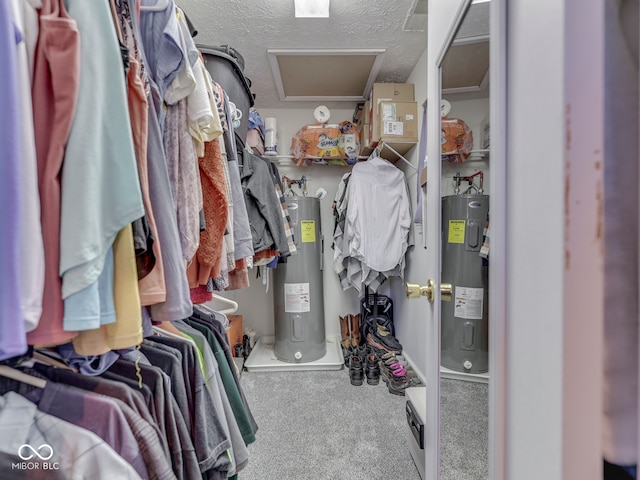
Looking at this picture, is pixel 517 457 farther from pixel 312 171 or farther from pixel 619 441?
pixel 312 171

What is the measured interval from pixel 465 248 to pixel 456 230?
6cm

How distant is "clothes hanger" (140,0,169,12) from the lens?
0.65m

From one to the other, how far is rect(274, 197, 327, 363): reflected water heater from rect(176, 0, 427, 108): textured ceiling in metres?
1.09

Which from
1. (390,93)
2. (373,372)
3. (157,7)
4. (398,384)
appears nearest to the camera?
(157,7)

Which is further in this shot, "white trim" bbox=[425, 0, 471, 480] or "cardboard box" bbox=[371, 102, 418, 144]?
"cardboard box" bbox=[371, 102, 418, 144]

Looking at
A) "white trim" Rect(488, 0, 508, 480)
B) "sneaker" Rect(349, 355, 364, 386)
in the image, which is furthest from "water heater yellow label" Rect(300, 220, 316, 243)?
"white trim" Rect(488, 0, 508, 480)

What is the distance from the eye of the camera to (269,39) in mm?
1830

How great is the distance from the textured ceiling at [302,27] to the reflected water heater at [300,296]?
3.57 feet

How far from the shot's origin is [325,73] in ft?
7.08

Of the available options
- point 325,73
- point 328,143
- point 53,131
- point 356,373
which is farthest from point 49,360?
point 325,73

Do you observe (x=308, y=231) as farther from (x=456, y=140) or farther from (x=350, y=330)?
(x=456, y=140)

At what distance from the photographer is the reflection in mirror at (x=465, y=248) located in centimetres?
64

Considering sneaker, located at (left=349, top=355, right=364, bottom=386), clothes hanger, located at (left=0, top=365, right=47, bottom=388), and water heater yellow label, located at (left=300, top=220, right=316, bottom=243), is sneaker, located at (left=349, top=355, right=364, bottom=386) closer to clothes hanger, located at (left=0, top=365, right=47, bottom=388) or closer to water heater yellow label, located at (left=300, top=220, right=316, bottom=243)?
water heater yellow label, located at (left=300, top=220, right=316, bottom=243)

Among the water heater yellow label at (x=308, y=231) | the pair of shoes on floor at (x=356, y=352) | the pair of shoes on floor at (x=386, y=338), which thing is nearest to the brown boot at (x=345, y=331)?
the pair of shoes on floor at (x=356, y=352)
